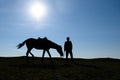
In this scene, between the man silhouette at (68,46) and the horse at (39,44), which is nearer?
the horse at (39,44)
